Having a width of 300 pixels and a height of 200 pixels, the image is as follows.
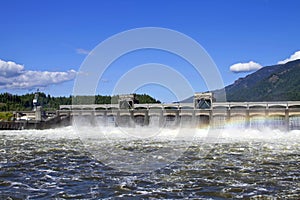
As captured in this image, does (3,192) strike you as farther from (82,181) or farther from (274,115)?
(274,115)

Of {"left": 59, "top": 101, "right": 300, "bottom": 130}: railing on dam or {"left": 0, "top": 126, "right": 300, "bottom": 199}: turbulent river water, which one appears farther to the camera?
{"left": 59, "top": 101, "right": 300, "bottom": 130}: railing on dam

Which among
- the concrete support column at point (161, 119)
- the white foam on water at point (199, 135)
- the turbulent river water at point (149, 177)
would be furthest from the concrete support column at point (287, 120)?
the turbulent river water at point (149, 177)

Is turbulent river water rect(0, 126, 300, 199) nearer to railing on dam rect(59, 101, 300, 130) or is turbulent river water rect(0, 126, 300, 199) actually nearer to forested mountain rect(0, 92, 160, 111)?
railing on dam rect(59, 101, 300, 130)

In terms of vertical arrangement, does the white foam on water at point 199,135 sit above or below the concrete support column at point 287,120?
below

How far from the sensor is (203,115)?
64438 millimetres

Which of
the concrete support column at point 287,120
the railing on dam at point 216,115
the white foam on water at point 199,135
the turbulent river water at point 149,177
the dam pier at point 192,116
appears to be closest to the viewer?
the turbulent river water at point 149,177

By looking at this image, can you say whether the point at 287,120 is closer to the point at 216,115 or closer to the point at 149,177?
the point at 216,115

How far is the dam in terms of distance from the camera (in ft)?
188

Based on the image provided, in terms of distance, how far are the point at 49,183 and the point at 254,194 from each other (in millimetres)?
8714

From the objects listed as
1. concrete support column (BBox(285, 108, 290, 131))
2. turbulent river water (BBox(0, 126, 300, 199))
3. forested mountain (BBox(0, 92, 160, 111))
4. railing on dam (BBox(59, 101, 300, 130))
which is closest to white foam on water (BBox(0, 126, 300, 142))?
concrete support column (BBox(285, 108, 290, 131))

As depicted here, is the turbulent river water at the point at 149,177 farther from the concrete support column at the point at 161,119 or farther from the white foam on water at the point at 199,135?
the concrete support column at the point at 161,119

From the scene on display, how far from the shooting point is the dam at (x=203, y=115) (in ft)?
188

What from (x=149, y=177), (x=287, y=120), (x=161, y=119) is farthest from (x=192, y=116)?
(x=149, y=177)

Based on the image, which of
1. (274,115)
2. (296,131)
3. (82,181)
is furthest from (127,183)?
(274,115)
